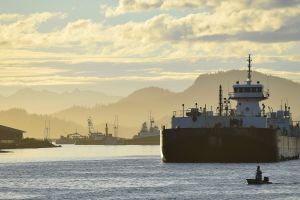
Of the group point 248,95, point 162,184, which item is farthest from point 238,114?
point 162,184

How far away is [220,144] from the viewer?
481 feet

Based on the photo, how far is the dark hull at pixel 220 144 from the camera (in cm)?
14588

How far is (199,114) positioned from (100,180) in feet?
139

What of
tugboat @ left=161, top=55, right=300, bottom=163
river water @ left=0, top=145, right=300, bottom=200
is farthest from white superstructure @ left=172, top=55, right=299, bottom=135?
river water @ left=0, top=145, right=300, bottom=200

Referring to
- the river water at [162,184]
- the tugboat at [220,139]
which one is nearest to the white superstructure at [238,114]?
the tugboat at [220,139]

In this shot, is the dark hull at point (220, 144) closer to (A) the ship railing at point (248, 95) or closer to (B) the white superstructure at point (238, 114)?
(B) the white superstructure at point (238, 114)

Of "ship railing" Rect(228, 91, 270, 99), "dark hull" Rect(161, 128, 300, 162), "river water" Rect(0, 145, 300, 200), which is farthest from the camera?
"ship railing" Rect(228, 91, 270, 99)

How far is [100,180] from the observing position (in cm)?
12075

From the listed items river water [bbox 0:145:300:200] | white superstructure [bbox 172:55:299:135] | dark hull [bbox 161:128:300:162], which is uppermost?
white superstructure [bbox 172:55:299:135]

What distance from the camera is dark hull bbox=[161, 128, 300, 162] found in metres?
146

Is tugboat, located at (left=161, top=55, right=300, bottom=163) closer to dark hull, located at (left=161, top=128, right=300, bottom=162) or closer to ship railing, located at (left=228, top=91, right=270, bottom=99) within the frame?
dark hull, located at (left=161, top=128, right=300, bottom=162)

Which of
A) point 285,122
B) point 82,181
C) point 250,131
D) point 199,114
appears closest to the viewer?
point 82,181

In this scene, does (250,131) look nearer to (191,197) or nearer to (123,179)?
(123,179)

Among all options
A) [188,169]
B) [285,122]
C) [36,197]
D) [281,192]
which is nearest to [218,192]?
[281,192]
